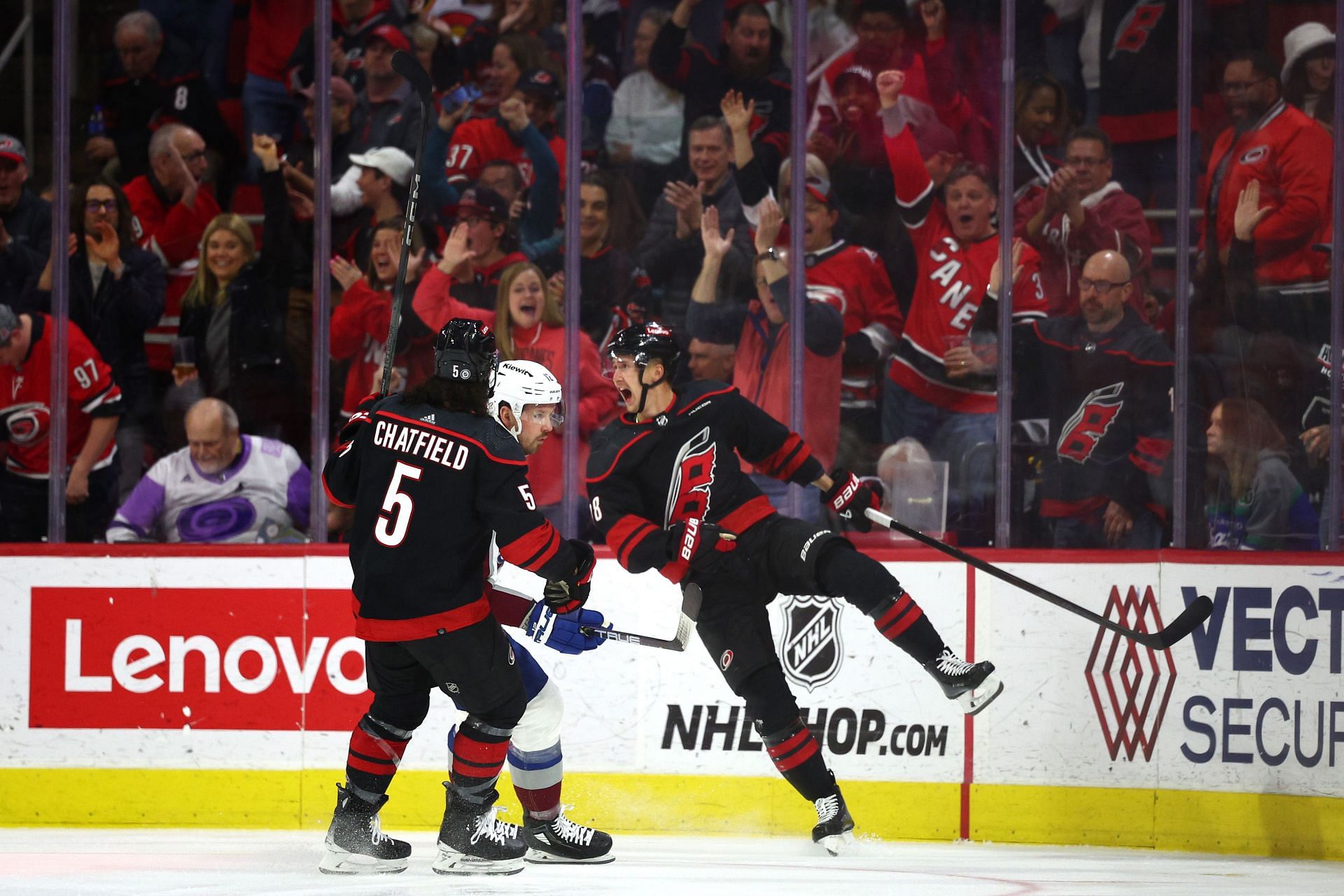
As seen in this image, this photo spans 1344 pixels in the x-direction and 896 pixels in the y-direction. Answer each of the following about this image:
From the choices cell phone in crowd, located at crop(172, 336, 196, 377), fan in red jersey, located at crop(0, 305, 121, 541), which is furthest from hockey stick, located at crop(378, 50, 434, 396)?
fan in red jersey, located at crop(0, 305, 121, 541)

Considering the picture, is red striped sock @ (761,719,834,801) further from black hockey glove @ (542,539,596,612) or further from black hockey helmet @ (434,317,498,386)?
black hockey helmet @ (434,317,498,386)

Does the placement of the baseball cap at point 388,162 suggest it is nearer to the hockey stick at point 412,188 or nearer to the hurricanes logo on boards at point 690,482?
the hockey stick at point 412,188

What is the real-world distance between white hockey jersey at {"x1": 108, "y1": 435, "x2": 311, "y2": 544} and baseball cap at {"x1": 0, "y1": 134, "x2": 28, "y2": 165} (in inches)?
47.3

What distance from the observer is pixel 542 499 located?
4820 mm

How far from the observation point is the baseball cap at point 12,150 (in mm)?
4895

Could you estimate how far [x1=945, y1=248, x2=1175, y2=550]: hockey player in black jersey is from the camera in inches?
181

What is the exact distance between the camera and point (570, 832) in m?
3.48

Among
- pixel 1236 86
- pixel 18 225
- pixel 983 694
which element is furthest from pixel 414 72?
pixel 1236 86

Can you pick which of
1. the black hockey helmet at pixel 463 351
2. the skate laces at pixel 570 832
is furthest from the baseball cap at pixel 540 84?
the skate laces at pixel 570 832

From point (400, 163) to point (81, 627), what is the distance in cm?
190

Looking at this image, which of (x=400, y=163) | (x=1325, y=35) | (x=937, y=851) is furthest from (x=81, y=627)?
(x=1325, y=35)

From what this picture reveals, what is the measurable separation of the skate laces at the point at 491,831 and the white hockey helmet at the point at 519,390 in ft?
2.95

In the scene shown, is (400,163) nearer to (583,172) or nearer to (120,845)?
(583,172)

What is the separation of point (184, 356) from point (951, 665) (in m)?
2.86
